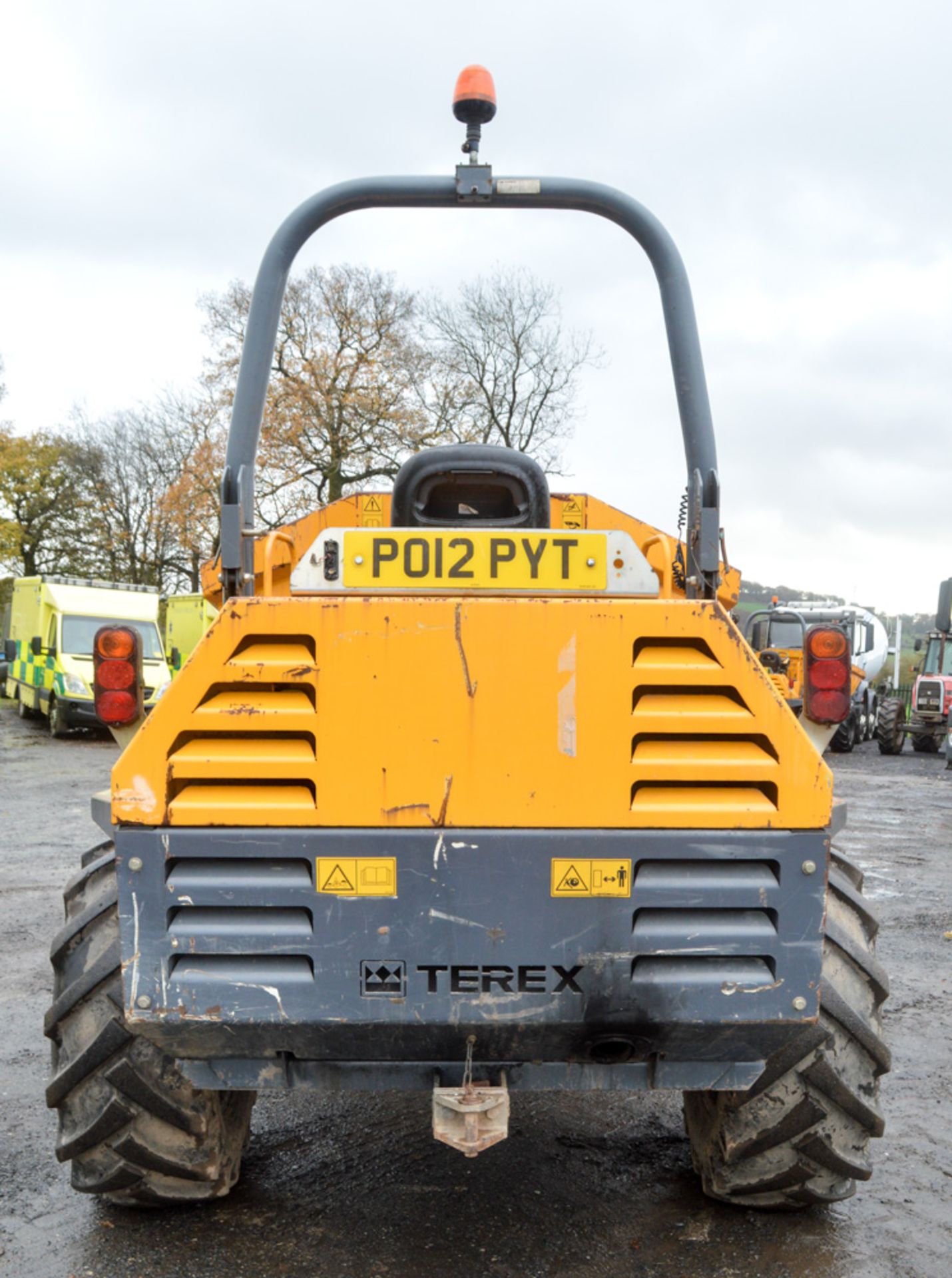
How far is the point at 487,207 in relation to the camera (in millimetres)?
3594

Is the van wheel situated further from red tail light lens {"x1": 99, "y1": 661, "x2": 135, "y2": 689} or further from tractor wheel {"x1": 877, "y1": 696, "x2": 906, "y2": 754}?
red tail light lens {"x1": 99, "y1": 661, "x2": 135, "y2": 689}

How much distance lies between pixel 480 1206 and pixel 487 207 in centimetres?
308

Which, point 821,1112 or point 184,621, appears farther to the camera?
point 184,621

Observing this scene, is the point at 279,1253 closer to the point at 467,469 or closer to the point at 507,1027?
the point at 507,1027

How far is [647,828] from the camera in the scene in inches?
111

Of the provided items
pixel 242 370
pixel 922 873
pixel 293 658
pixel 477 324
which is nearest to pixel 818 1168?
pixel 293 658

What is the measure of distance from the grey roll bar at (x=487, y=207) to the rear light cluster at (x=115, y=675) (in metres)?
0.53

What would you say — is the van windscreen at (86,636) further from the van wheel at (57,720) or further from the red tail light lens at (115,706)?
the red tail light lens at (115,706)

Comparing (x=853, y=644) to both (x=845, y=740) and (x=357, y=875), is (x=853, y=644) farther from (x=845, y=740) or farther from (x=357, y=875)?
(x=357, y=875)

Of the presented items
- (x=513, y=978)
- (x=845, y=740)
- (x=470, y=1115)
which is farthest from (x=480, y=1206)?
(x=845, y=740)

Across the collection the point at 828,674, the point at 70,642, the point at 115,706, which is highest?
the point at 828,674

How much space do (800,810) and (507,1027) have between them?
0.89 metres

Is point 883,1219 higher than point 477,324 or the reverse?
the reverse

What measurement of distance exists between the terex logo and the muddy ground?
967 mm
